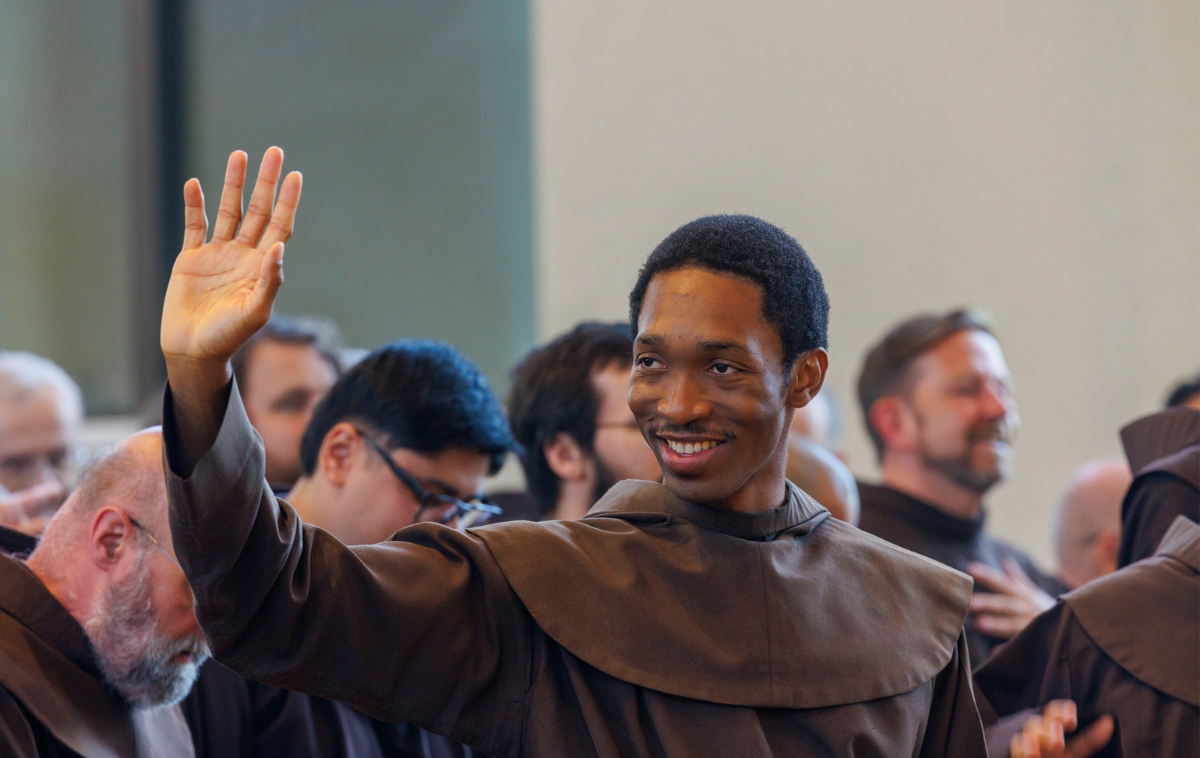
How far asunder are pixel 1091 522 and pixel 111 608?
3343mm

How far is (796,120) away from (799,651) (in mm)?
5118

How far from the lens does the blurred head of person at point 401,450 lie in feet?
9.20

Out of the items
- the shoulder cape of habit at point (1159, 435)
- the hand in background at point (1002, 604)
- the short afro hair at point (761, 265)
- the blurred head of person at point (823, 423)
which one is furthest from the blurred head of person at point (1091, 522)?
the short afro hair at point (761, 265)

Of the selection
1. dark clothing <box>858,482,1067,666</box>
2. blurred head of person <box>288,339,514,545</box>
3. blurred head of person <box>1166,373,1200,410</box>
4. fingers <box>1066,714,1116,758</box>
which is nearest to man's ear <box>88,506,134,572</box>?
blurred head of person <box>288,339,514,545</box>

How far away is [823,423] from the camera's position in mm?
5160

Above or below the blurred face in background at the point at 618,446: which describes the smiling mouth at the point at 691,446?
above

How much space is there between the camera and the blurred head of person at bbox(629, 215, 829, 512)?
1809 millimetres

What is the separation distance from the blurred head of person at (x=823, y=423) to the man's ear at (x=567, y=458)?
1198mm

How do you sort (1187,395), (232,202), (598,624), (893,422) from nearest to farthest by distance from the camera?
(232,202), (598,624), (1187,395), (893,422)

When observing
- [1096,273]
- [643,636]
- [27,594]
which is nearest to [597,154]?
[1096,273]

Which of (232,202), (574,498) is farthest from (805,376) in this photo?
(574,498)

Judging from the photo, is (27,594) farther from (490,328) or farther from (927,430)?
(490,328)

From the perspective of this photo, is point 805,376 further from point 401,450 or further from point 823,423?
point 823,423

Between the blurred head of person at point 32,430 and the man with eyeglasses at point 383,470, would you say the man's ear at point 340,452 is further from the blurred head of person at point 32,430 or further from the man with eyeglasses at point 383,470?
the blurred head of person at point 32,430
